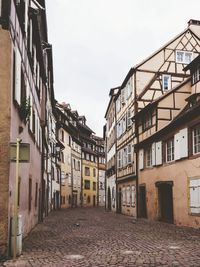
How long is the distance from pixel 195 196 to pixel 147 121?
9058 mm

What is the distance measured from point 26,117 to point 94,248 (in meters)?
4.31

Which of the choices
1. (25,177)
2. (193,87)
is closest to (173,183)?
(193,87)

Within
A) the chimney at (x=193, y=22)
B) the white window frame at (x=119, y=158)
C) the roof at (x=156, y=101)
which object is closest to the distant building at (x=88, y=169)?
the white window frame at (x=119, y=158)

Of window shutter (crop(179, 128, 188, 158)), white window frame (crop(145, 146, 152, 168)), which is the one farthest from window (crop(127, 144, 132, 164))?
window shutter (crop(179, 128, 188, 158))

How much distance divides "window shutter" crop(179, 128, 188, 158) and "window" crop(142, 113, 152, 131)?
6086 millimetres

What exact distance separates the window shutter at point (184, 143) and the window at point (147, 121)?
6086mm

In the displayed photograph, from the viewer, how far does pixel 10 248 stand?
904cm

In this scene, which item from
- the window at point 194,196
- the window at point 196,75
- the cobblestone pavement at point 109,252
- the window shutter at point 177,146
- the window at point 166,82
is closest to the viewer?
the cobblestone pavement at point 109,252

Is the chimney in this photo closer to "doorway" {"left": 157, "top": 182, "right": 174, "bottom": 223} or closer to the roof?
the roof

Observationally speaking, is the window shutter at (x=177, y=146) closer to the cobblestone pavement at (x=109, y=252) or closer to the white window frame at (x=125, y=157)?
the cobblestone pavement at (x=109, y=252)

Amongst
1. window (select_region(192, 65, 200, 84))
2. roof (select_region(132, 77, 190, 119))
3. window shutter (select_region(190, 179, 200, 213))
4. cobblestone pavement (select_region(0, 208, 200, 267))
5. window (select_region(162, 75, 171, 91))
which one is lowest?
cobblestone pavement (select_region(0, 208, 200, 267))

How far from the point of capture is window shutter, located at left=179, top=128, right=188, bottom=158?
17922mm

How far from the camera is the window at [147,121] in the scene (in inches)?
966

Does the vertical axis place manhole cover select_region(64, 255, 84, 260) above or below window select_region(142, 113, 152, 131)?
below
